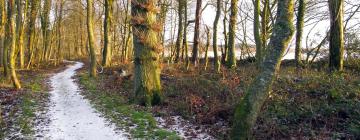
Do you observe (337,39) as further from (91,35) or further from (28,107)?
(91,35)

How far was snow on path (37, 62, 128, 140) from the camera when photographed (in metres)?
9.09

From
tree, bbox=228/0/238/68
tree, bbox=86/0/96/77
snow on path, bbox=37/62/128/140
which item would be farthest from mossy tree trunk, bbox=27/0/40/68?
tree, bbox=228/0/238/68

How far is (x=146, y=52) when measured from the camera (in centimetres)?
1245

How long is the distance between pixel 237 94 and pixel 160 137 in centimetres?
353

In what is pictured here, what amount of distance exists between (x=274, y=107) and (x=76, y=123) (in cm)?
621

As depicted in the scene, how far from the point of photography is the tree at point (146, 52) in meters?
12.3

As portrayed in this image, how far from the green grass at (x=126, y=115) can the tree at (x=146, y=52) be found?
2.70 ft

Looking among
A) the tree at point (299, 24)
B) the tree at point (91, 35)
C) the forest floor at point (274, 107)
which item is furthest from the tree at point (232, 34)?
the tree at point (91, 35)

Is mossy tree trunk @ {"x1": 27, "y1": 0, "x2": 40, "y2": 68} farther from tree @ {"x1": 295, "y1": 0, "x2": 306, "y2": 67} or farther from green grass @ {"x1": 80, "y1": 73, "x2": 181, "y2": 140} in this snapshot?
tree @ {"x1": 295, "y1": 0, "x2": 306, "y2": 67}

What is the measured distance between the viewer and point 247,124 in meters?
7.31

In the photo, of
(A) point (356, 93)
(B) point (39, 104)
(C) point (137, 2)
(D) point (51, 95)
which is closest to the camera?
(A) point (356, 93)

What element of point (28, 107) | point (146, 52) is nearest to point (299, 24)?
point (146, 52)

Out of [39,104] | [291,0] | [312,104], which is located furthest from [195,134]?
[39,104]

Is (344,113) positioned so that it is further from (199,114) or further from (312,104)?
(199,114)
